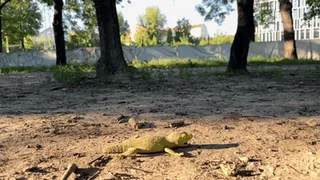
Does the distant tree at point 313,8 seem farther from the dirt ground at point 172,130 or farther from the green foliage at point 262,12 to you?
the dirt ground at point 172,130

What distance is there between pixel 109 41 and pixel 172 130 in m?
6.15

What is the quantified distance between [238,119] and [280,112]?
26.6 inches

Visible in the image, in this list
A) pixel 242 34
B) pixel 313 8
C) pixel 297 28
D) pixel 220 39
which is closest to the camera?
pixel 242 34

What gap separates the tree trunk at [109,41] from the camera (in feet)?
29.9

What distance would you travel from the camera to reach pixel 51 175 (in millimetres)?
2416

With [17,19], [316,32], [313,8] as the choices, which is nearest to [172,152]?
[313,8]

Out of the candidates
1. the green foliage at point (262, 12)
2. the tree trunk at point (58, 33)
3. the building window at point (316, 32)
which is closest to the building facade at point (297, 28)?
the building window at point (316, 32)

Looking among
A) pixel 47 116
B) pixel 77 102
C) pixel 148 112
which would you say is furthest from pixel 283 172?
pixel 77 102

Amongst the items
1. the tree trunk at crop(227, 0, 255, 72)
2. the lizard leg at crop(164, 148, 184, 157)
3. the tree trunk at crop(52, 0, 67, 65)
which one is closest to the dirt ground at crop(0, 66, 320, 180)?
the lizard leg at crop(164, 148, 184, 157)

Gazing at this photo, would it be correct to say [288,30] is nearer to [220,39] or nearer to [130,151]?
[130,151]

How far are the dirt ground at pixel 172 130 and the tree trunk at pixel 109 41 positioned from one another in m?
3.22

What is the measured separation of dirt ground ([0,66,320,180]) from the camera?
246 cm

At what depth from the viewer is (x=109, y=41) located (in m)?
9.20

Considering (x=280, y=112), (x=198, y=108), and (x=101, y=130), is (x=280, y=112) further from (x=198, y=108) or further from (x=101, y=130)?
(x=101, y=130)
